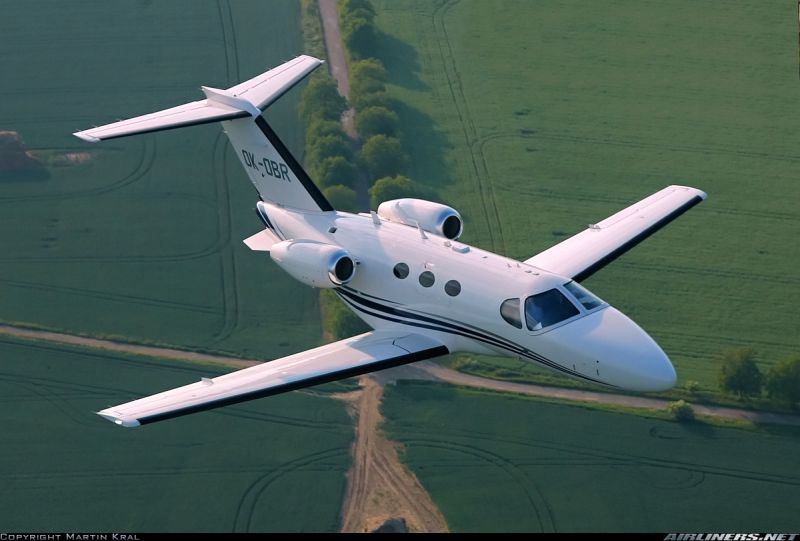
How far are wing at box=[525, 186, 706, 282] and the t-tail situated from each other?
33.4 ft

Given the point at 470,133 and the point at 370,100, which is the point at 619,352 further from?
the point at 370,100

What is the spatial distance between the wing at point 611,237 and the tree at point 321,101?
31174 millimetres

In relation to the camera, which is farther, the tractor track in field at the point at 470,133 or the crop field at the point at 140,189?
the tractor track in field at the point at 470,133

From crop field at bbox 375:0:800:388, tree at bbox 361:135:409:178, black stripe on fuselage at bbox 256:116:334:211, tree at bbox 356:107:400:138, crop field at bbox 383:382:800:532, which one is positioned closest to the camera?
black stripe on fuselage at bbox 256:116:334:211

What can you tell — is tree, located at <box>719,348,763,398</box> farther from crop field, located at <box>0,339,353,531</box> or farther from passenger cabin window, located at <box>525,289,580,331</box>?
crop field, located at <box>0,339,353,531</box>

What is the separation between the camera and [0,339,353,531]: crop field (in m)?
52.6

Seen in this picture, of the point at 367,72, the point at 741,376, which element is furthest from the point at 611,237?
the point at 367,72

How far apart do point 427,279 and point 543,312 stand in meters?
4.98

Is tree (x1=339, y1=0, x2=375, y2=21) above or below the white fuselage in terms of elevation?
above

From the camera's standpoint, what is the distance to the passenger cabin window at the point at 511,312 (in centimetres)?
4444

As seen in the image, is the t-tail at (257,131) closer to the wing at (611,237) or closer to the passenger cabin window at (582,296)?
the wing at (611,237)

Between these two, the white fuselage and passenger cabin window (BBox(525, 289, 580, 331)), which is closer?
the white fuselage

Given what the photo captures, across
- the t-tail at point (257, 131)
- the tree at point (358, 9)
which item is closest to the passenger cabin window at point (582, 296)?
the t-tail at point (257, 131)

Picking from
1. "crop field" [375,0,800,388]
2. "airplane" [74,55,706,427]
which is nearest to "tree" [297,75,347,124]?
"crop field" [375,0,800,388]
